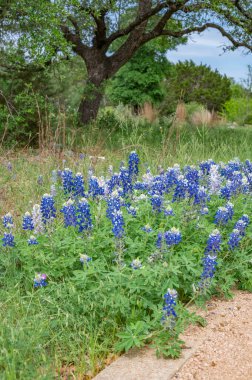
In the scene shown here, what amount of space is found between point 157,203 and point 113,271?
70cm

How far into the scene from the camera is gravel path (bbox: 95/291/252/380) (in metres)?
3.00

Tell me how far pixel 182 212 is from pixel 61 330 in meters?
1.49

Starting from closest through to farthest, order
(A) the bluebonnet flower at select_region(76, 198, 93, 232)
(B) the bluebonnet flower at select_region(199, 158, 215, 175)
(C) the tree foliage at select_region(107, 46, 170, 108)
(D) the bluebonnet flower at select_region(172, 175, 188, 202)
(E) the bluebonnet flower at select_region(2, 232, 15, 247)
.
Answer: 1. (A) the bluebonnet flower at select_region(76, 198, 93, 232)
2. (E) the bluebonnet flower at select_region(2, 232, 15, 247)
3. (D) the bluebonnet flower at select_region(172, 175, 188, 202)
4. (B) the bluebonnet flower at select_region(199, 158, 215, 175)
5. (C) the tree foliage at select_region(107, 46, 170, 108)

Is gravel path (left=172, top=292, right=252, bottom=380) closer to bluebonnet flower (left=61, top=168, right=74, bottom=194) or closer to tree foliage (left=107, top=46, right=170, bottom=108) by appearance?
bluebonnet flower (left=61, top=168, right=74, bottom=194)

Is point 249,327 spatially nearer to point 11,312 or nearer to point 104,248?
point 104,248

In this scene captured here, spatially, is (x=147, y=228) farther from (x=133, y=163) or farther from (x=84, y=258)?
(x=133, y=163)

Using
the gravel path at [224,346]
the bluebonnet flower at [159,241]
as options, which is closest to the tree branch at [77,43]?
the bluebonnet flower at [159,241]

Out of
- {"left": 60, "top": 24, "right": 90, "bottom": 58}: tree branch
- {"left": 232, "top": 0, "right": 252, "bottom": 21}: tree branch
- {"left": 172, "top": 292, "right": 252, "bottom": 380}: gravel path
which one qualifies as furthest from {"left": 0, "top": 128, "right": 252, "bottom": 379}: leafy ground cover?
{"left": 60, "top": 24, "right": 90, "bottom": 58}: tree branch

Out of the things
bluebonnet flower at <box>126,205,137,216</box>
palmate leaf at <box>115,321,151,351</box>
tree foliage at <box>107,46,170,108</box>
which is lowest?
palmate leaf at <box>115,321,151,351</box>

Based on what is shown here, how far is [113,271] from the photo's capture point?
3811mm

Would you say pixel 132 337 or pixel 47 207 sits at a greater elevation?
pixel 47 207

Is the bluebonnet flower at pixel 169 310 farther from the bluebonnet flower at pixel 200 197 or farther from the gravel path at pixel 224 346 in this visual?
the bluebonnet flower at pixel 200 197

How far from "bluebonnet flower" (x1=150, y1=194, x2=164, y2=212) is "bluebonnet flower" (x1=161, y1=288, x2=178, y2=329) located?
1130 mm

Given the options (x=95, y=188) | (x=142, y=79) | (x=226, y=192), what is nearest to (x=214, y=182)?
(x=226, y=192)
